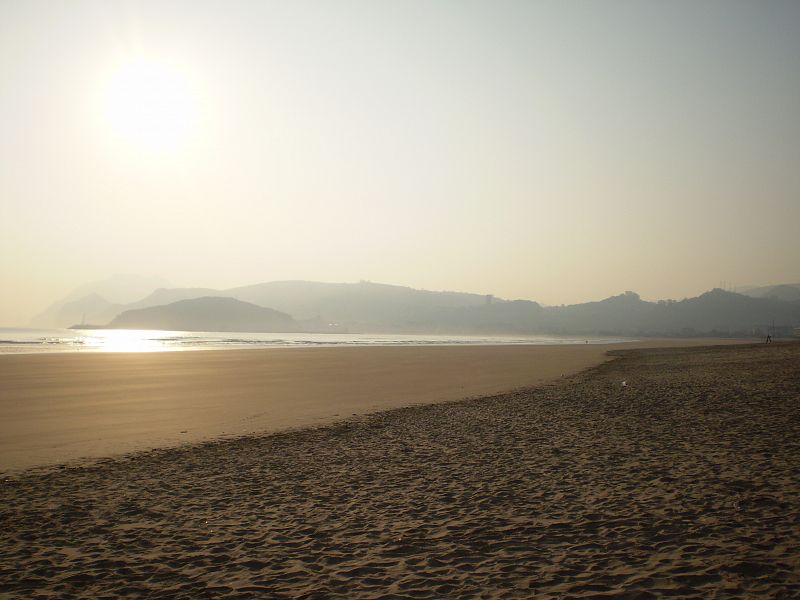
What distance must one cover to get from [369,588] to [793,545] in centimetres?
439

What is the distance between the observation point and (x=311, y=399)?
20.2 meters

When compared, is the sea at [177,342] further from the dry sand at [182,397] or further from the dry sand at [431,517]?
the dry sand at [431,517]

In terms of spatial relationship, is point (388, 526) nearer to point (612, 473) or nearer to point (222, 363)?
point (612, 473)

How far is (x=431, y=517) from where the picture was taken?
22.8ft

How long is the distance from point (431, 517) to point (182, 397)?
15783 mm

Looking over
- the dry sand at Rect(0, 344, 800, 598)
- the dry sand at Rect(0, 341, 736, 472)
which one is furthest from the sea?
the dry sand at Rect(0, 344, 800, 598)

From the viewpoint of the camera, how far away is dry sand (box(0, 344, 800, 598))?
5.16 metres

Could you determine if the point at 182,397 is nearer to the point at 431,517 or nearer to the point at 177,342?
the point at 431,517

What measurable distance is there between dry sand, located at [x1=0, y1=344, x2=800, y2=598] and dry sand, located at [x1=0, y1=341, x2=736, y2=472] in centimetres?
245

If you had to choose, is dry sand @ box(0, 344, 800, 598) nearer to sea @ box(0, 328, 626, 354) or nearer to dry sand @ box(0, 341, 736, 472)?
dry sand @ box(0, 341, 736, 472)

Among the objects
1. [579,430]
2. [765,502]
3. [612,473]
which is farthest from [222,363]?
[765,502]

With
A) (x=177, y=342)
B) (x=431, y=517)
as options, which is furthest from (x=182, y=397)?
(x=177, y=342)

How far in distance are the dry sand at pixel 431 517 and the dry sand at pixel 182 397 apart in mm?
2446

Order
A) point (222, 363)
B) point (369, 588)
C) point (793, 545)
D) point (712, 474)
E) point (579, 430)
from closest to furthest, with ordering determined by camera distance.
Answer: point (369, 588) → point (793, 545) → point (712, 474) → point (579, 430) → point (222, 363)
